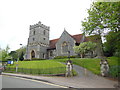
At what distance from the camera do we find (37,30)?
47.4 metres

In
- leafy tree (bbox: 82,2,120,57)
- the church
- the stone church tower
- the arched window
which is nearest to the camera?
leafy tree (bbox: 82,2,120,57)

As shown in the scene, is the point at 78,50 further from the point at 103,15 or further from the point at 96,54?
the point at 103,15

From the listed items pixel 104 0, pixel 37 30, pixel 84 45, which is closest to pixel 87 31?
pixel 104 0

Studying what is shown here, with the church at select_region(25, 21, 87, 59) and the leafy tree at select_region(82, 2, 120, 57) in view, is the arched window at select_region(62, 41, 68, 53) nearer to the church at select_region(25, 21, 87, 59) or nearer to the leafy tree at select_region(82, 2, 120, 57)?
the church at select_region(25, 21, 87, 59)

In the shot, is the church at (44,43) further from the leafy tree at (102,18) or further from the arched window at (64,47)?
the leafy tree at (102,18)

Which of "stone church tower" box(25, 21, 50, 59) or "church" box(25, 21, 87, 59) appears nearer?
"church" box(25, 21, 87, 59)

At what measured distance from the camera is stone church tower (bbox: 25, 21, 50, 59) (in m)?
45.0

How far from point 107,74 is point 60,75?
6358 mm

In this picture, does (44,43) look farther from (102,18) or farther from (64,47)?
(102,18)

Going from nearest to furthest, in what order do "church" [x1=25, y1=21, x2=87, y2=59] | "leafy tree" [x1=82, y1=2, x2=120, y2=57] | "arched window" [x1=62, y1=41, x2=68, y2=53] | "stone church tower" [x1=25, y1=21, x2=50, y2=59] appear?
1. "leafy tree" [x1=82, y1=2, x2=120, y2=57]
2. "arched window" [x1=62, y1=41, x2=68, y2=53]
3. "church" [x1=25, y1=21, x2=87, y2=59]
4. "stone church tower" [x1=25, y1=21, x2=50, y2=59]

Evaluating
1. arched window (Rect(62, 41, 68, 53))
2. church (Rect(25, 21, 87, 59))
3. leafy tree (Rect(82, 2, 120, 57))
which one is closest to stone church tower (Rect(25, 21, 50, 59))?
church (Rect(25, 21, 87, 59))

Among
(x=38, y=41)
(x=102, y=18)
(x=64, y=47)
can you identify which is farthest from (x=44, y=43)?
(x=102, y=18)

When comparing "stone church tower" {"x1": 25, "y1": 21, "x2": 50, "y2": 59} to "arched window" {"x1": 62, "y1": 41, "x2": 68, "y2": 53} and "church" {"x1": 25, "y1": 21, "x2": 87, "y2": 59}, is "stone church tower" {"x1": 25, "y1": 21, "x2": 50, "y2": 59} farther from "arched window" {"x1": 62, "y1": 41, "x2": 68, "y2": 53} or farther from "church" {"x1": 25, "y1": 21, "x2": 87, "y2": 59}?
"arched window" {"x1": 62, "y1": 41, "x2": 68, "y2": 53}

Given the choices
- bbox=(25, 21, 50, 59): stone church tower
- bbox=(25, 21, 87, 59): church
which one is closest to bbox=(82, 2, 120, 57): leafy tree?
bbox=(25, 21, 87, 59): church
